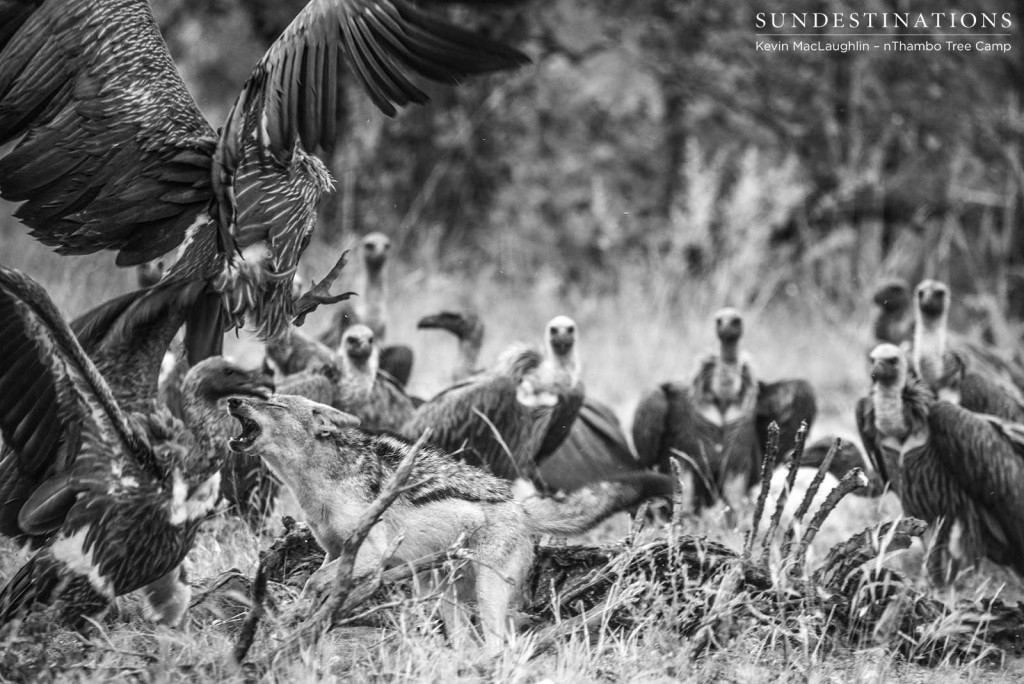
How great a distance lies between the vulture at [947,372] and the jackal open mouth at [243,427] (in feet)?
12.8

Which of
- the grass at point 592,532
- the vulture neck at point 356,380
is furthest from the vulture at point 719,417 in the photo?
the vulture neck at point 356,380

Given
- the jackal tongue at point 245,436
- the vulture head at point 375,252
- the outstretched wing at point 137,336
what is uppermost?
the vulture head at point 375,252

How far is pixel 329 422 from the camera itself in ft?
13.4

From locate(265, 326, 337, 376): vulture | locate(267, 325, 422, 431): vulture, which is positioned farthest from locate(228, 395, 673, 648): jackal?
locate(265, 326, 337, 376): vulture

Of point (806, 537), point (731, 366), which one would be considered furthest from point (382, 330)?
point (806, 537)

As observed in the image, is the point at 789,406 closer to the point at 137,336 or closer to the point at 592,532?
the point at 592,532

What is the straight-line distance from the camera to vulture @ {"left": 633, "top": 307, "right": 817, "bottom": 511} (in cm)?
674

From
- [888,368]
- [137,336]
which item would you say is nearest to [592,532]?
[888,368]

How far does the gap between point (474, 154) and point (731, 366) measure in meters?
6.16

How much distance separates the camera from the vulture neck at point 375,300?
7.70 metres

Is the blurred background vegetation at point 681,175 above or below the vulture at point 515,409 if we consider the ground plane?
above

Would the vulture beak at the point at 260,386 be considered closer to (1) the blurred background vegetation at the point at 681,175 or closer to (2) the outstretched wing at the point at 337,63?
(2) the outstretched wing at the point at 337,63

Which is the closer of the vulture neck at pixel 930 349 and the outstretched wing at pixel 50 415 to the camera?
the outstretched wing at pixel 50 415

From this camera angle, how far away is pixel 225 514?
5.29 metres
